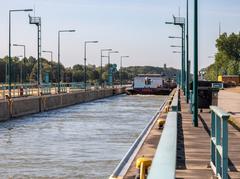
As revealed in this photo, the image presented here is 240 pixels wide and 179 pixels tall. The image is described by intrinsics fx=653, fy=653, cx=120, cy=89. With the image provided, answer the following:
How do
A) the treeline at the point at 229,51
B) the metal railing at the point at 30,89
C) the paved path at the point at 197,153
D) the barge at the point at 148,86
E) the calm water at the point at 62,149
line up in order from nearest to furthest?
the paved path at the point at 197,153, the calm water at the point at 62,149, the metal railing at the point at 30,89, the barge at the point at 148,86, the treeline at the point at 229,51

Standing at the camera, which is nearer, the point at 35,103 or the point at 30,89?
the point at 35,103

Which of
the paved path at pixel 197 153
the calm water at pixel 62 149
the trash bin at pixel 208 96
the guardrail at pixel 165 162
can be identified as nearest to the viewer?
the guardrail at pixel 165 162

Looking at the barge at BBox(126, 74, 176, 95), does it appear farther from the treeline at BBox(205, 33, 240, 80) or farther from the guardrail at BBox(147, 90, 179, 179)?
the guardrail at BBox(147, 90, 179, 179)

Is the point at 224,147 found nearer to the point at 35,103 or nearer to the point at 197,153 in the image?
the point at 197,153

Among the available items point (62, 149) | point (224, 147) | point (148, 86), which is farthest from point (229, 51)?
point (224, 147)

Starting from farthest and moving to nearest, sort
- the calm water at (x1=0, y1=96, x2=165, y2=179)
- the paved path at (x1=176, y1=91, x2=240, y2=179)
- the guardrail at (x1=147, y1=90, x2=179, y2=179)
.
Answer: the calm water at (x1=0, y1=96, x2=165, y2=179) → the paved path at (x1=176, y1=91, x2=240, y2=179) → the guardrail at (x1=147, y1=90, x2=179, y2=179)

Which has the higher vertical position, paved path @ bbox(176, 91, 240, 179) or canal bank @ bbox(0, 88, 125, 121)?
paved path @ bbox(176, 91, 240, 179)

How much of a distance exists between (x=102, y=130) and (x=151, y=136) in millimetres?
8782

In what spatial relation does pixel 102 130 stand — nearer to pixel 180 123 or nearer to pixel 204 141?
pixel 180 123

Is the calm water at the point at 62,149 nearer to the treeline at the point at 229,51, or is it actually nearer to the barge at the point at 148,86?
the barge at the point at 148,86

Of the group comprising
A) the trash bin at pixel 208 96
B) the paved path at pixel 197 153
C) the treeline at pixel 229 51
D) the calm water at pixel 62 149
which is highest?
the treeline at pixel 229 51

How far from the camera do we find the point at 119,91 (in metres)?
115

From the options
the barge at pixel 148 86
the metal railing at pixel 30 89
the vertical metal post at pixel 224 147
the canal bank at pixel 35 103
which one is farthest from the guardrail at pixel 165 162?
the barge at pixel 148 86

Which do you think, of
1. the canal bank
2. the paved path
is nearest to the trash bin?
the paved path
